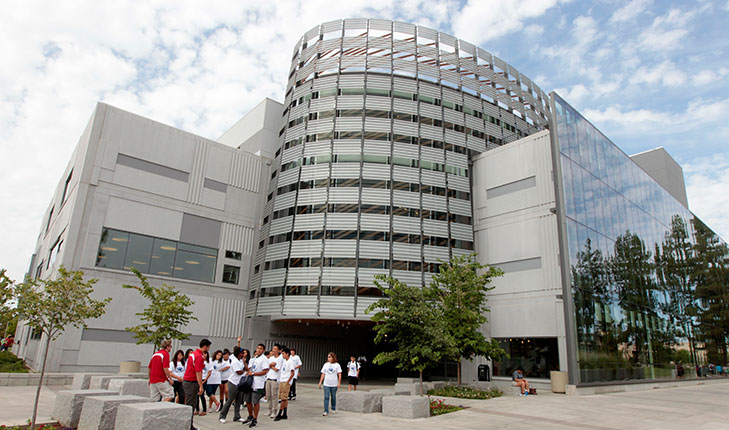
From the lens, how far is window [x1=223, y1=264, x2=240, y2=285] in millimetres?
32812

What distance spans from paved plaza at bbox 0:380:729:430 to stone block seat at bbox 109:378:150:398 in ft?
5.98

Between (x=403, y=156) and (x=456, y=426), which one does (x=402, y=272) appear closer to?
(x=403, y=156)

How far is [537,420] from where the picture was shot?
44.5ft

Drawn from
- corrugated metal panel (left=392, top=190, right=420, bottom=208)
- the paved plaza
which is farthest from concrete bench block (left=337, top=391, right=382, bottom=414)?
corrugated metal panel (left=392, top=190, right=420, bottom=208)

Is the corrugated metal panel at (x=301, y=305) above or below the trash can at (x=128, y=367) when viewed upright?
above

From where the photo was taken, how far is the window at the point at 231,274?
3281cm

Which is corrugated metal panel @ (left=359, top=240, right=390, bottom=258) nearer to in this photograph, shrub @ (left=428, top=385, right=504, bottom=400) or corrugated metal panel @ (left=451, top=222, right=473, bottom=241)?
corrugated metal panel @ (left=451, top=222, right=473, bottom=241)

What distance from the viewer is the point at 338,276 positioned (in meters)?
29.8

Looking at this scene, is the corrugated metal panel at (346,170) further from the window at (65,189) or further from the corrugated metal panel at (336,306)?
the window at (65,189)

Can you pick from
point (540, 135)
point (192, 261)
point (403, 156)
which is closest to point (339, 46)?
point (403, 156)

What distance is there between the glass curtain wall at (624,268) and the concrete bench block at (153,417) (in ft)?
73.8

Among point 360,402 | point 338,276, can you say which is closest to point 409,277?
point 338,276

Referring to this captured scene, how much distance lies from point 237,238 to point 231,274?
2769mm

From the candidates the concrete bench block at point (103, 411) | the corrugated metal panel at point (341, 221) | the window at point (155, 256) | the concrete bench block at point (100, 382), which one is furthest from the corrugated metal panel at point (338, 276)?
the concrete bench block at point (103, 411)
